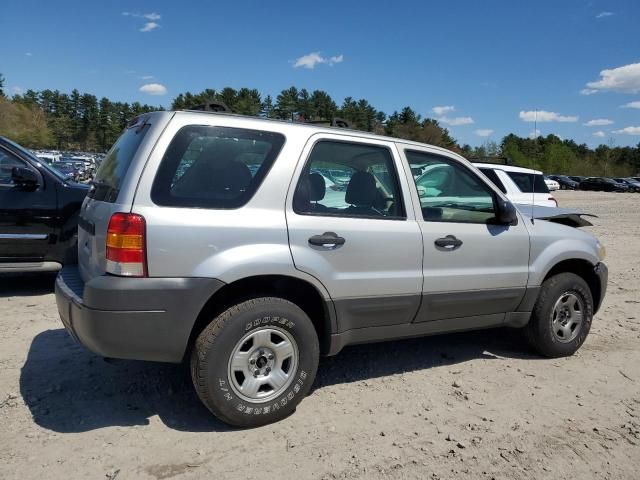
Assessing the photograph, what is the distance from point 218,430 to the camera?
10.8 ft

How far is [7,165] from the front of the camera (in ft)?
20.4

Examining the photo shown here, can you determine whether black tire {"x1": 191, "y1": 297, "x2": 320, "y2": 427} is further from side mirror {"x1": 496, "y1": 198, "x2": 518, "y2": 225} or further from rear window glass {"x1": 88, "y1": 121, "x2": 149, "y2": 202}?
side mirror {"x1": 496, "y1": 198, "x2": 518, "y2": 225}

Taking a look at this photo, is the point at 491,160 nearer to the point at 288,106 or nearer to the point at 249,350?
the point at 249,350

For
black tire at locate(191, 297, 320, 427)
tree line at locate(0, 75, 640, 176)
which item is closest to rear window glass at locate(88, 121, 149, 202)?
black tire at locate(191, 297, 320, 427)

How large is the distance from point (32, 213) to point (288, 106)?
5774 centimetres

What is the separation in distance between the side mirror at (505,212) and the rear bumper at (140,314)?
7.68 ft

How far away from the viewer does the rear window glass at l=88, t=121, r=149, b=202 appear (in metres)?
3.16

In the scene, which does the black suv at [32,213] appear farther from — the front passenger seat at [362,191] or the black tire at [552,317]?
the black tire at [552,317]

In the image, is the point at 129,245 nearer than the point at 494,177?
Yes

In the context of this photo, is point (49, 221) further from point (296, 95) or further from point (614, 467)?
point (296, 95)

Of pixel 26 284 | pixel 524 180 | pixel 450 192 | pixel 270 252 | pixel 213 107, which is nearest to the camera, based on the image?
pixel 270 252

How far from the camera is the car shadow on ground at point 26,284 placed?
21.0 ft

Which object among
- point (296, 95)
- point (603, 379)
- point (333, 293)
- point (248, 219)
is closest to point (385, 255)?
point (333, 293)

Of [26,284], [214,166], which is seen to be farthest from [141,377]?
[26,284]
